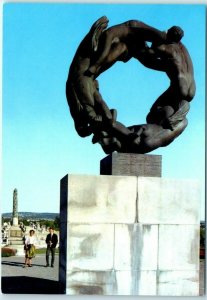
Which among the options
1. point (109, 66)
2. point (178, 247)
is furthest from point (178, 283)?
point (109, 66)

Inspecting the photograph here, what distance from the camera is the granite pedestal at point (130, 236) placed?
245 inches

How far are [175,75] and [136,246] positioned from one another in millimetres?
2296

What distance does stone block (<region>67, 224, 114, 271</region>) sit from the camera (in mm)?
6207

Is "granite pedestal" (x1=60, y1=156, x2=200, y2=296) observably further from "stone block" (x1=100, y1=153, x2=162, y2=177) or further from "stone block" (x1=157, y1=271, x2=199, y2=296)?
"stone block" (x1=100, y1=153, x2=162, y2=177)

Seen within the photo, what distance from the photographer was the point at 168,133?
6.91 meters

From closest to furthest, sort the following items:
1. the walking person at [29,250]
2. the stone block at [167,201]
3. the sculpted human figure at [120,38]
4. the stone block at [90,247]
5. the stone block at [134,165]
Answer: the stone block at [90,247] → the stone block at [167,201] → the stone block at [134,165] → the sculpted human figure at [120,38] → the walking person at [29,250]

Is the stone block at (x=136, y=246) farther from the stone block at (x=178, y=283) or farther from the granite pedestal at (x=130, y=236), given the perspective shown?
the stone block at (x=178, y=283)

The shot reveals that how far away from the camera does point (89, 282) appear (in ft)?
20.5

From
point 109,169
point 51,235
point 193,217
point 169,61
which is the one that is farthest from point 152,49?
point 51,235

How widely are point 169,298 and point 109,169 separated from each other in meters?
1.71

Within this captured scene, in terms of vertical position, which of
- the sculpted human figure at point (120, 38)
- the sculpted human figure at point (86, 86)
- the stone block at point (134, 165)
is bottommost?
the stone block at point (134, 165)

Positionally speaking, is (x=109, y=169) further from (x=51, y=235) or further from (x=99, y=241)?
(x=51, y=235)

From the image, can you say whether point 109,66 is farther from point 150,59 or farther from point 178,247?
point 178,247

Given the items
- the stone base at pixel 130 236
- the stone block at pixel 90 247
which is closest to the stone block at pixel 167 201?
the stone base at pixel 130 236
